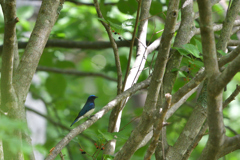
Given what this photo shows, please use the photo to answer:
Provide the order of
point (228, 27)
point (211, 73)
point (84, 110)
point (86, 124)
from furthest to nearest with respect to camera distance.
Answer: point (84, 110) < point (228, 27) < point (86, 124) < point (211, 73)

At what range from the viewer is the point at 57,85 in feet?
20.7

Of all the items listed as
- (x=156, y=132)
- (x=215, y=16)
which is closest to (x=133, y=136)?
(x=156, y=132)

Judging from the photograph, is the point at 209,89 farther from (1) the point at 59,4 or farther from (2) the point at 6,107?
(1) the point at 59,4

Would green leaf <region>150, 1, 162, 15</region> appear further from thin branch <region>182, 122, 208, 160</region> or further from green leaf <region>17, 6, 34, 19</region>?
green leaf <region>17, 6, 34, 19</region>

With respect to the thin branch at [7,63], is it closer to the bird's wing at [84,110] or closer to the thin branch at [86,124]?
the thin branch at [86,124]

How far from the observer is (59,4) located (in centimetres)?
319

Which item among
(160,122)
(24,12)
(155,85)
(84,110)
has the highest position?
(24,12)

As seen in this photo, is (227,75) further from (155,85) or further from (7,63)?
(7,63)

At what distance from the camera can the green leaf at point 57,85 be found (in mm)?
6344

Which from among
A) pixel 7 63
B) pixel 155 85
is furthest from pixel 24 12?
pixel 155 85

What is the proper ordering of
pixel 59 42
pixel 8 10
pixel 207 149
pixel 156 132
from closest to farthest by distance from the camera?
pixel 156 132 → pixel 207 149 → pixel 8 10 → pixel 59 42

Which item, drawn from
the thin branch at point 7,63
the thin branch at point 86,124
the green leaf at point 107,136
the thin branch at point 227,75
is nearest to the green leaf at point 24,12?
the thin branch at point 86,124

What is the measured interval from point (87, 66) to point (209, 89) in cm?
939

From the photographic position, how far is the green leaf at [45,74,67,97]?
20.8ft
